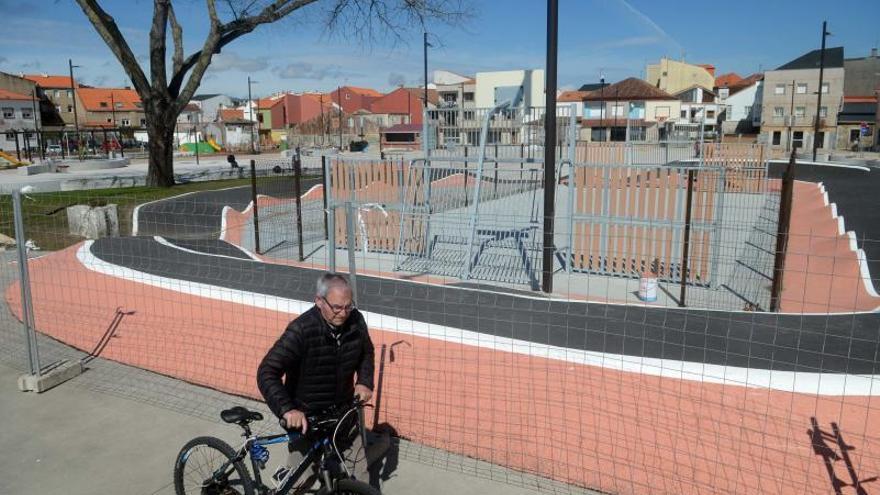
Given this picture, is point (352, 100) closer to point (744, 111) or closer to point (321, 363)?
point (744, 111)

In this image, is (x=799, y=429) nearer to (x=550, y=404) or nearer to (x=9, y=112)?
(x=550, y=404)

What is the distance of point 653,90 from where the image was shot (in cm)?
7494

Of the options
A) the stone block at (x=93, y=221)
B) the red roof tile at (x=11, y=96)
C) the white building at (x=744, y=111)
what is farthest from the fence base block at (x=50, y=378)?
the red roof tile at (x=11, y=96)

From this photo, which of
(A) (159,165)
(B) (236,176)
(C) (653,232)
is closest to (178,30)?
(A) (159,165)

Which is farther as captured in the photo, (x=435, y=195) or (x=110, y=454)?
(x=435, y=195)

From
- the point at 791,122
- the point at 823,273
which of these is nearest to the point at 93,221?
the point at 823,273

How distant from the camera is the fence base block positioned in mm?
5871

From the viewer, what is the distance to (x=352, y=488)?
322 cm

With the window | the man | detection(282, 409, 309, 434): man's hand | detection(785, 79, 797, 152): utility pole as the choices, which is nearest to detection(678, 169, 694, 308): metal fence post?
the man

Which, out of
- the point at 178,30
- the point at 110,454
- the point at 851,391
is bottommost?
the point at 110,454

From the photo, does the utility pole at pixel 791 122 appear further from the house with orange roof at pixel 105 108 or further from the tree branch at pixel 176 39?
the house with orange roof at pixel 105 108

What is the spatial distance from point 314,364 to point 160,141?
79.9 feet

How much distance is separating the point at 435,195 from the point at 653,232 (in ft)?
17.1

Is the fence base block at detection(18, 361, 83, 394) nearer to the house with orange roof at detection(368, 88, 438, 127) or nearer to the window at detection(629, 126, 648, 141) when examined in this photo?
the window at detection(629, 126, 648, 141)
